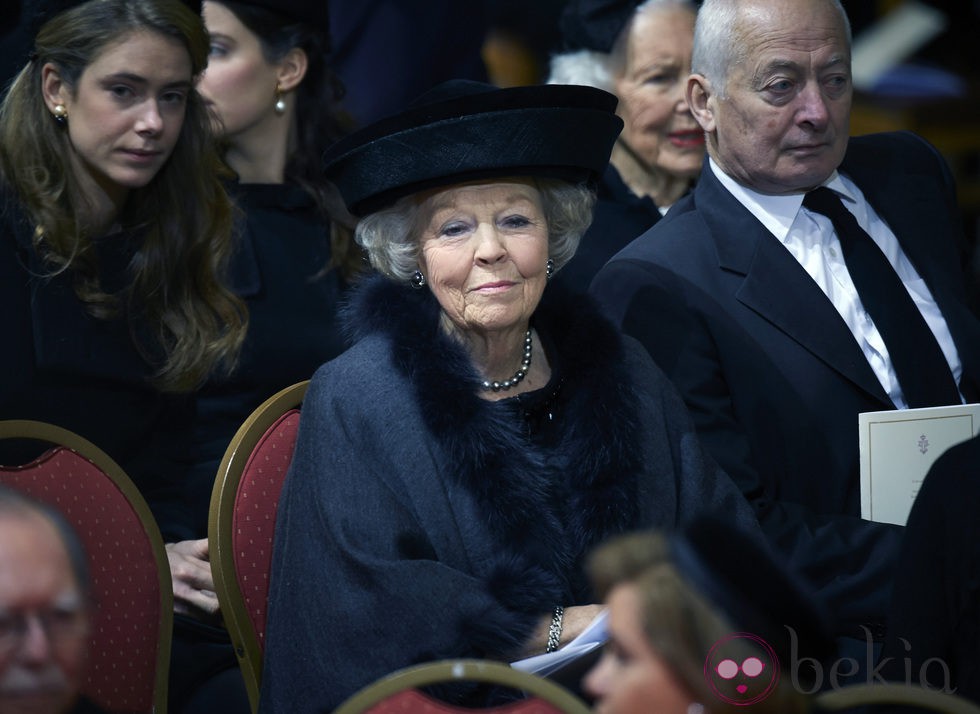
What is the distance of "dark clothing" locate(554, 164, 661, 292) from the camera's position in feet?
11.8

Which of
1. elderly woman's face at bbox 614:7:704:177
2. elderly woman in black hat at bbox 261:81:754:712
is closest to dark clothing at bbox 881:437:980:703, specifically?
elderly woman in black hat at bbox 261:81:754:712

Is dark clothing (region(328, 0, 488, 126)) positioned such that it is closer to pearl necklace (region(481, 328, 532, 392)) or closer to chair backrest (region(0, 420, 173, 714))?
pearl necklace (region(481, 328, 532, 392))

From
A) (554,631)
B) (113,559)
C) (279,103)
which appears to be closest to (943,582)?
(554,631)

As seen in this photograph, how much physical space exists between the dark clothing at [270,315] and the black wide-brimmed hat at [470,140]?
3.01ft

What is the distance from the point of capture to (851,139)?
316cm

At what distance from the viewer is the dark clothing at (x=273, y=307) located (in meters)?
3.26

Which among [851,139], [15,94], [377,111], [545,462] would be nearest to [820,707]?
[545,462]

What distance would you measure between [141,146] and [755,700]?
6.66 ft

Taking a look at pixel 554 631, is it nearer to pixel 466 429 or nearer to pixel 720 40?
pixel 466 429

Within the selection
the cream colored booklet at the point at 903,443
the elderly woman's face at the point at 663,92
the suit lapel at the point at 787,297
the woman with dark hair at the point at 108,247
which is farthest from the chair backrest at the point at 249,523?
the elderly woman's face at the point at 663,92

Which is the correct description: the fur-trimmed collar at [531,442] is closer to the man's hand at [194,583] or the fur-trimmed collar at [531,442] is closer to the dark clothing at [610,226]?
the man's hand at [194,583]

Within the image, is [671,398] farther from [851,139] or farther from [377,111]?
[377,111]

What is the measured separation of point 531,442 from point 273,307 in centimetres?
129

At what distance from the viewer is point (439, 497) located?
223 centimetres
